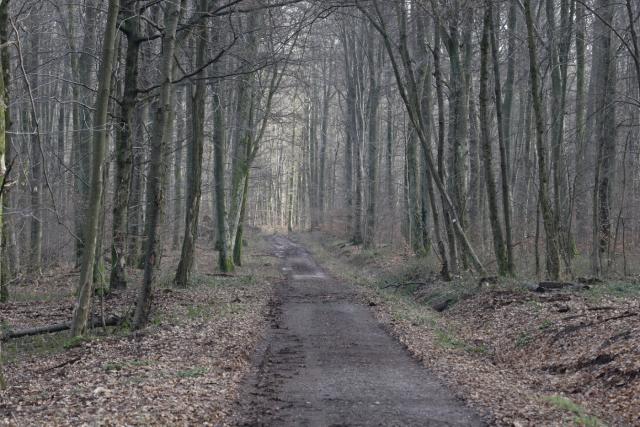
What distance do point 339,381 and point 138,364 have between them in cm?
290

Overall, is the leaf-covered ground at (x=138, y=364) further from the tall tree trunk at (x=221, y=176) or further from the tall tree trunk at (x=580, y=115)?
the tall tree trunk at (x=580, y=115)

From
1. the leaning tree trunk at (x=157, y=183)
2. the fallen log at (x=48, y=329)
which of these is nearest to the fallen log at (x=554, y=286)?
the leaning tree trunk at (x=157, y=183)

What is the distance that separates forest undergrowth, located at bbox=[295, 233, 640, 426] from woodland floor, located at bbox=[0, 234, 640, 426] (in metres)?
0.03

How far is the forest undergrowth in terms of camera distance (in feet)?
24.1

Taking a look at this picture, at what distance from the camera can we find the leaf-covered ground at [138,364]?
6906mm

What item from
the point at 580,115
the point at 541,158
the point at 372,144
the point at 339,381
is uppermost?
the point at 372,144

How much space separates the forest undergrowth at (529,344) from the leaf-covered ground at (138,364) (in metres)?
3.00

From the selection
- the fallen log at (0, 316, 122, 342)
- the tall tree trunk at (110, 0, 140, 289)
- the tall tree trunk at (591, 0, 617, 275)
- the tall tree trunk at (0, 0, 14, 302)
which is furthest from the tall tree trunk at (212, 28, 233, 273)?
the tall tree trunk at (591, 0, 617, 275)

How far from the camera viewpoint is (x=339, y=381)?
8.62 m

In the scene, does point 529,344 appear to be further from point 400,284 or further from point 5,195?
point 5,195

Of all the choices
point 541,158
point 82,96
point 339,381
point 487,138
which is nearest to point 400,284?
point 487,138

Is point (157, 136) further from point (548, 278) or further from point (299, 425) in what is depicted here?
point (548, 278)

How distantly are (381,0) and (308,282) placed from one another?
32.4 feet

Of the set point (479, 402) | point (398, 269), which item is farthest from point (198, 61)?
point (479, 402)
